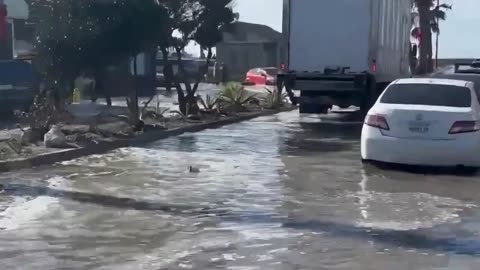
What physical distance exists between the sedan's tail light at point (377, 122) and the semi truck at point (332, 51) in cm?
980

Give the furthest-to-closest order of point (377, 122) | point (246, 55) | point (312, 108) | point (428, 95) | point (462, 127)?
point (246, 55) → point (312, 108) → point (428, 95) → point (377, 122) → point (462, 127)

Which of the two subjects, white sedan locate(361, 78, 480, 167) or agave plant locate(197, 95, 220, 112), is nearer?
white sedan locate(361, 78, 480, 167)

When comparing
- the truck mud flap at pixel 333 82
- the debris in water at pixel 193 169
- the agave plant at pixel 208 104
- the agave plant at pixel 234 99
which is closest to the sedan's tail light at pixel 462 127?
the debris in water at pixel 193 169

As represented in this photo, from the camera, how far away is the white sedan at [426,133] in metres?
14.4

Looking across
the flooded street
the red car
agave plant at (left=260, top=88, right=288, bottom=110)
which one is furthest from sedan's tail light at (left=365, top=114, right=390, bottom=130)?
the red car

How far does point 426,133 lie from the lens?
14.5 meters

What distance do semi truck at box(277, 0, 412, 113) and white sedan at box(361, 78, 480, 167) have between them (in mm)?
9616

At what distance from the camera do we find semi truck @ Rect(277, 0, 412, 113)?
80.6ft

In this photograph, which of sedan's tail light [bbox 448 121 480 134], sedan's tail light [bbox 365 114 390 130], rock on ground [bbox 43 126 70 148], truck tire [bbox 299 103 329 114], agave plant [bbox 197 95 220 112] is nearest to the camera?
sedan's tail light [bbox 448 121 480 134]

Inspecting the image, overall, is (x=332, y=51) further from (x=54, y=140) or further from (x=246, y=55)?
(x=246, y=55)

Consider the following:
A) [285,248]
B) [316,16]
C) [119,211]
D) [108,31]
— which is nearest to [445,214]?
[285,248]

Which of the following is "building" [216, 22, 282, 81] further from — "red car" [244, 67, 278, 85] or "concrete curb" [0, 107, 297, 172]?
"concrete curb" [0, 107, 297, 172]

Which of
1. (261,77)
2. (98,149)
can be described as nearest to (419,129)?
(98,149)

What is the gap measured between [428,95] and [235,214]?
5.33m
